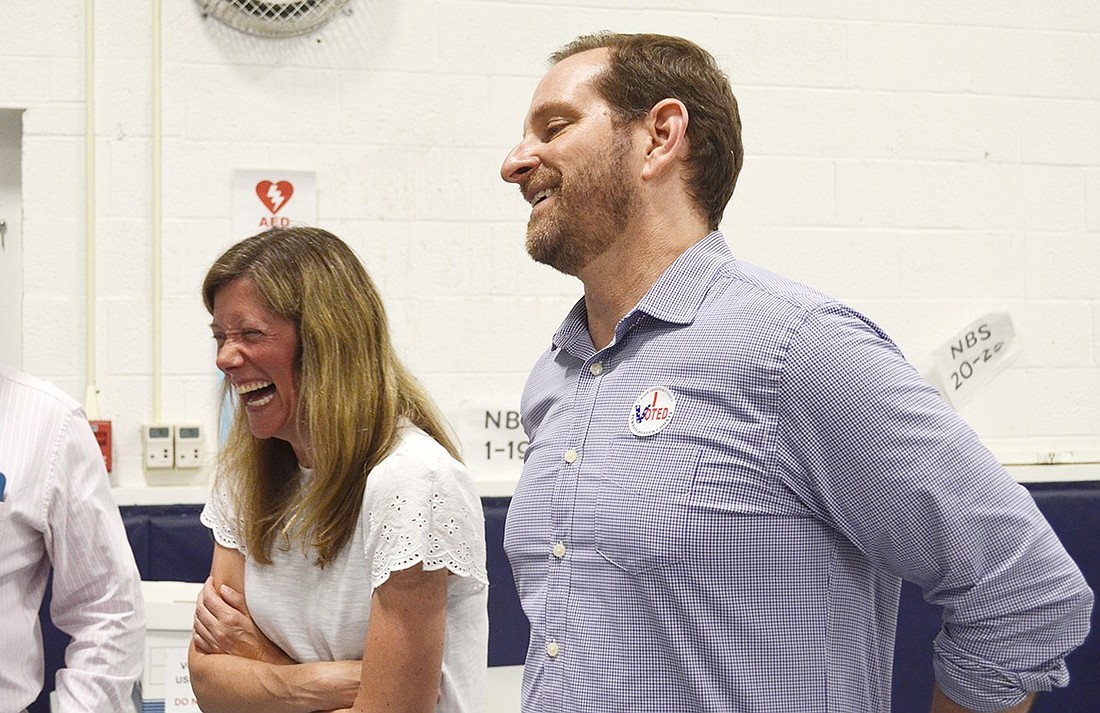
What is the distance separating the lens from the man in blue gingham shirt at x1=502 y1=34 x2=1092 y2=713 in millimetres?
1089

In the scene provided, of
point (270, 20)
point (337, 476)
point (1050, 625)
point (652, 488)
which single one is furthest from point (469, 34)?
point (1050, 625)

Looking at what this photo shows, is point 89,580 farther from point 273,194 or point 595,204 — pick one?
point 273,194

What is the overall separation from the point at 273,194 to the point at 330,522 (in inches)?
69.6

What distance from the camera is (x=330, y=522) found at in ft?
5.24

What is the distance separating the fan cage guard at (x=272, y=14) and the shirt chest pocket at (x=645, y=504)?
230 centimetres

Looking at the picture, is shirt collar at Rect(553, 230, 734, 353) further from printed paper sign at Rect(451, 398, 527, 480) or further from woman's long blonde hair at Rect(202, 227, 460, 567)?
printed paper sign at Rect(451, 398, 527, 480)

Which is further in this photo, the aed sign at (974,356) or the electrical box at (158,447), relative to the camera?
the aed sign at (974,356)

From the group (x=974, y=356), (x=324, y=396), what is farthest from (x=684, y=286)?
(x=974, y=356)

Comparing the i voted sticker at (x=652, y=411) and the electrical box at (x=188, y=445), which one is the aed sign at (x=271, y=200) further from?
the i voted sticker at (x=652, y=411)

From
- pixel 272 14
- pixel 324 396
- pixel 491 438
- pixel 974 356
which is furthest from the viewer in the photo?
pixel 974 356

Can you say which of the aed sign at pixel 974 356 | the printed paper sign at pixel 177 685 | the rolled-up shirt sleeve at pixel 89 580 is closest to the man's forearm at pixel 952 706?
the rolled-up shirt sleeve at pixel 89 580

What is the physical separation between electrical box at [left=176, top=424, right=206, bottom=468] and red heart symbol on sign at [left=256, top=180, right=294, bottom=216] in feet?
2.01

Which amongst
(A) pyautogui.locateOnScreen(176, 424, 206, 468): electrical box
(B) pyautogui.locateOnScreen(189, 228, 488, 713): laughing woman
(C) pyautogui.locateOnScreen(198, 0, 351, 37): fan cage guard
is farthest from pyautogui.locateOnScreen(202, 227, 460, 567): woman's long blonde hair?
(C) pyautogui.locateOnScreen(198, 0, 351, 37): fan cage guard

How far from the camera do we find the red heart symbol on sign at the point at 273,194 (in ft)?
10.4
